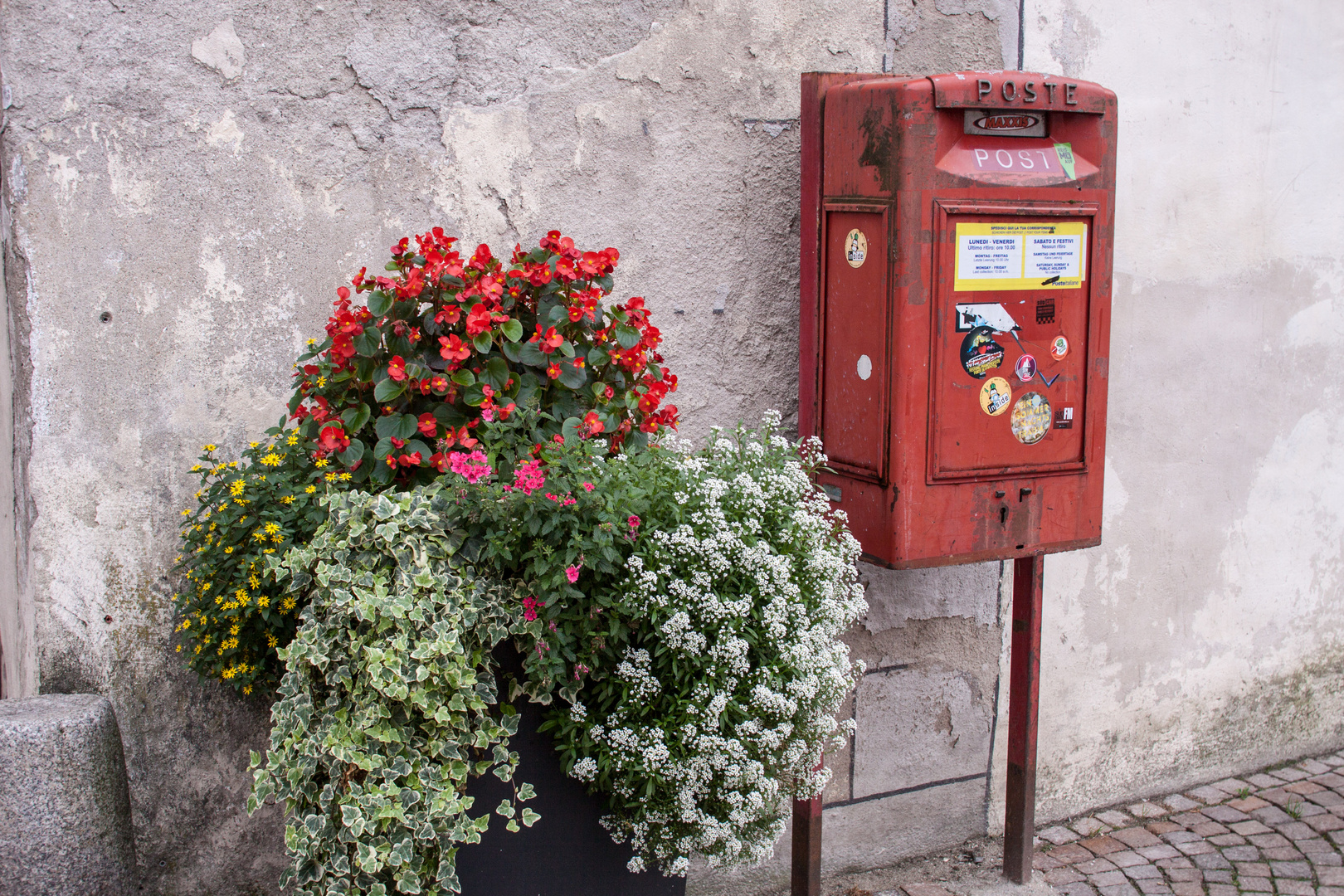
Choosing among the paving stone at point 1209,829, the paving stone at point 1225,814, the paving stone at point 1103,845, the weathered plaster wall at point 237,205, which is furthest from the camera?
the paving stone at point 1225,814

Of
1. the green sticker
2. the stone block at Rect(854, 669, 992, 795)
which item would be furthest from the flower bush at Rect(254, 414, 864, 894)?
the green sticker

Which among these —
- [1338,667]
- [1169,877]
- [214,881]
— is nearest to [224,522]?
[214,881]

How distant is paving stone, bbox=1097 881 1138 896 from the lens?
127 inches

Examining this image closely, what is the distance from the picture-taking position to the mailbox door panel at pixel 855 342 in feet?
8.74

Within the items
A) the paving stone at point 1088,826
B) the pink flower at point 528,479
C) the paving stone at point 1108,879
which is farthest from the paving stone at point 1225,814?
the pink flower at point 528,479

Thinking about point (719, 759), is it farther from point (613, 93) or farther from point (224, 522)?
point (613, 93)

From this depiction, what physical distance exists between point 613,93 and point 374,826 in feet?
6.16

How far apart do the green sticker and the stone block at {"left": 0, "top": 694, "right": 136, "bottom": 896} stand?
257 cm

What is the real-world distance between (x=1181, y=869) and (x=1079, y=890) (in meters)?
0.38

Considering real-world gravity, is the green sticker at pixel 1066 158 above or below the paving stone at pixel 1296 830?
above

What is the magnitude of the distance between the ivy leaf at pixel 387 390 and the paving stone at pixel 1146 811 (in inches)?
117

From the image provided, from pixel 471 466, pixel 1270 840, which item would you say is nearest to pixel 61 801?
pixel 471 466

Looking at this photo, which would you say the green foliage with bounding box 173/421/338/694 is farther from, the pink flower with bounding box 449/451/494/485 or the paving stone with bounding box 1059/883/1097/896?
the paving stone with bounding box 1059/883/1097/896

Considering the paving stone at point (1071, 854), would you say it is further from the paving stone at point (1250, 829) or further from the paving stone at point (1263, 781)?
the paving stone at point (1263, 781)
